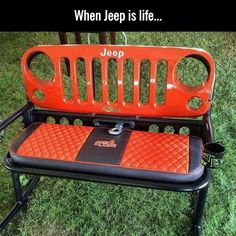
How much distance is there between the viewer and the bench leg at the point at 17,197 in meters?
1.78

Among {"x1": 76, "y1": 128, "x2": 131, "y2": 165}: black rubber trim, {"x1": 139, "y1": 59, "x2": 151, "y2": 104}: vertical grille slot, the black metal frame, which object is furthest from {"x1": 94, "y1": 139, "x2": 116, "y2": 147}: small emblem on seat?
{"x1": 139, "y1": 59, "x2": 151, "y2": 104}: vertical grille slot

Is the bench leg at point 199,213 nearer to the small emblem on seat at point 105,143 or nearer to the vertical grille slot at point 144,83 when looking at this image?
the small emblem on seat at point 105,143

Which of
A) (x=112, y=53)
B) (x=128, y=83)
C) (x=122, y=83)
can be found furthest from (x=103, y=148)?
(x=128, y=83)

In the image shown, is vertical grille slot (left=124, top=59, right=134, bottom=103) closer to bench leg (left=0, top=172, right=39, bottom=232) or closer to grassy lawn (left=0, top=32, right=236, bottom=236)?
grassy lawn (left=0, top=32, right=236, bottom=236)

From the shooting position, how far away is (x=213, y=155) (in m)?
1.34

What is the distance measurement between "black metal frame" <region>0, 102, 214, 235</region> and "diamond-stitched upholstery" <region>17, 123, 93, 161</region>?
71 mm

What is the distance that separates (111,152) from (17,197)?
0.67m

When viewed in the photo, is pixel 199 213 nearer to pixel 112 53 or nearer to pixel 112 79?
pixel 112 53

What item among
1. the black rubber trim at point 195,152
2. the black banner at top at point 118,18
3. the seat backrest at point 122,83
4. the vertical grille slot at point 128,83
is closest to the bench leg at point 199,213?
the black rubber trim at point 195,152

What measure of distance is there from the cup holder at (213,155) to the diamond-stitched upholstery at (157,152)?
0.10 m

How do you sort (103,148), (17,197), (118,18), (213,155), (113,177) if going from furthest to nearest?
(118,18)
(17,197)
(103,148)
(113,177)
(213,155)

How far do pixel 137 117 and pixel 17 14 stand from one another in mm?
2181

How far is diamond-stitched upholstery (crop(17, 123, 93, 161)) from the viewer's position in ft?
5.11

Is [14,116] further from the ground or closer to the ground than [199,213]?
further from the ground
